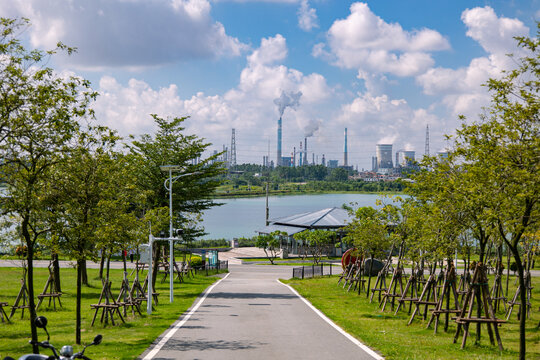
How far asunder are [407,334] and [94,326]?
9.97 meters

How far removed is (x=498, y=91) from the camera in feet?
43.4

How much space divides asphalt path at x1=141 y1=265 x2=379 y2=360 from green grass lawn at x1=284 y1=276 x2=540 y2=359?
2.35 feet

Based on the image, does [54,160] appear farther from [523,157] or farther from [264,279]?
[264,279]

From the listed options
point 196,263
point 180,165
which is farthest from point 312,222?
point 180,165

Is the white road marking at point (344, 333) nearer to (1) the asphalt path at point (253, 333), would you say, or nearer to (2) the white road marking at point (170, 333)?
(1) the asphalt path at point (253, 333)

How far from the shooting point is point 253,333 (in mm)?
16219

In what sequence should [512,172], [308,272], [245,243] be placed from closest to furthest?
[512,172] < [308,272] < [245,243]

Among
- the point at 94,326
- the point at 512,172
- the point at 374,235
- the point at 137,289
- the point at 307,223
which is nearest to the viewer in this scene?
the point at 512,172

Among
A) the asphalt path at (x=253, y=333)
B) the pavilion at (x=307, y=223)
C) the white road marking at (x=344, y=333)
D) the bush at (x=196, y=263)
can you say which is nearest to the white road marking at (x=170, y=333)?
the asphalt path at (x=253, y=333)

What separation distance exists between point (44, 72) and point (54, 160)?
2.18 meters

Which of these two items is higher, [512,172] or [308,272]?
[512,172]

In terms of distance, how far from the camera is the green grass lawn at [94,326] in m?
13.8

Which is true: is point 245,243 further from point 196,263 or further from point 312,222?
point 196,263

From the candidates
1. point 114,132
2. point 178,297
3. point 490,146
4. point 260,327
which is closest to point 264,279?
point 178,297
